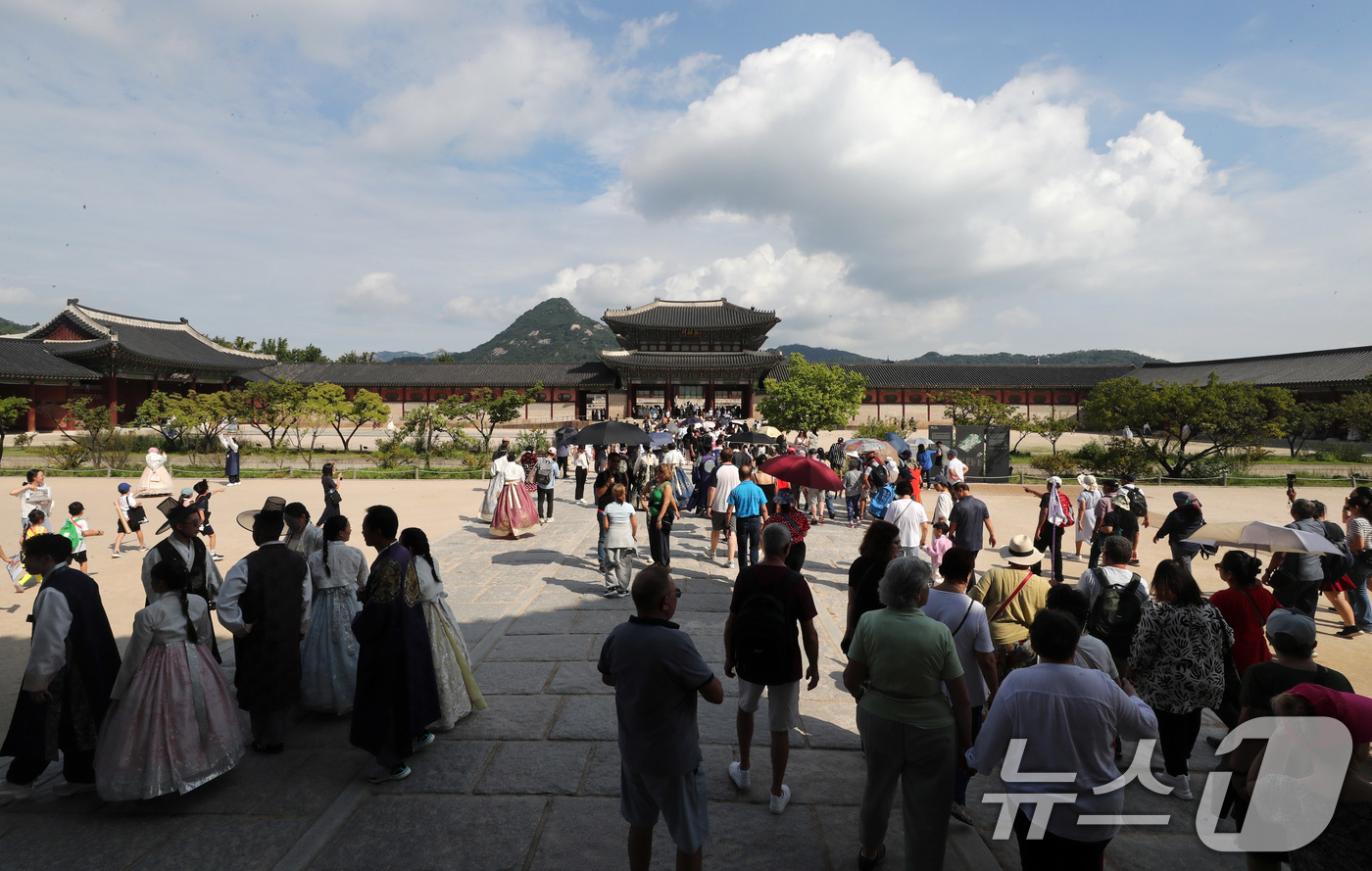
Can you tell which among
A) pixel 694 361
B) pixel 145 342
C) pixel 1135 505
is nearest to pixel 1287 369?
pixel 694 361

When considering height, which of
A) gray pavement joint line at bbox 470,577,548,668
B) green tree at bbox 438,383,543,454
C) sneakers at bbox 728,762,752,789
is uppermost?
green tree at bbox 438,383,543,454

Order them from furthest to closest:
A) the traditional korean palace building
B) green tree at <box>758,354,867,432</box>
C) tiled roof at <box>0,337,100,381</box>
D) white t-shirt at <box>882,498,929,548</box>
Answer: the traditional korean palace building → green tree at <box>758,354,867,432</box> → tiled roof at <box>0,337,100,381</box> → white t-shirt at <box>882,498,929,548</box>

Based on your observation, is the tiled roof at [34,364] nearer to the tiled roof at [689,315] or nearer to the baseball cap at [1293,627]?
the tiled roof at [689,315]

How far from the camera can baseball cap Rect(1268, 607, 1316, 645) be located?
2.85 m

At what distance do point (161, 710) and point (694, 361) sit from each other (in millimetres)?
36856

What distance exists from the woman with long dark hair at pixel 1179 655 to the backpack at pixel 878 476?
7021 mm

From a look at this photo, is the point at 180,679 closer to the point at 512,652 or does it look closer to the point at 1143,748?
the point at 512,652

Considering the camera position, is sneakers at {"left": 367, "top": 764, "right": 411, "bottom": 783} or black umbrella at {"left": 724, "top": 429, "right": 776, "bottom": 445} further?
black umbrella at {"left": 724, "top": 429, "right": 776, "bottom": 445}

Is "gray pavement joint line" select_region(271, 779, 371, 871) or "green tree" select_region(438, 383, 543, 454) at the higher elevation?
"green tree" select_region(438, 383, 543, 454)

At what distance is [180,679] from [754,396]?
40.6 meters

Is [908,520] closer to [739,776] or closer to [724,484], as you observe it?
[724,484]

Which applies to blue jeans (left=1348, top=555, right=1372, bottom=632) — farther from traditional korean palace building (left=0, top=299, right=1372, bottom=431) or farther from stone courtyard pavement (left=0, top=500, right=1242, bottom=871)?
traditional korean palace building (left=0, top=299, right=1372, bottom=431)

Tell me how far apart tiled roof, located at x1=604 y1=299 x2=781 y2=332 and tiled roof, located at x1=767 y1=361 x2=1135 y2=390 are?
3951 millimetres

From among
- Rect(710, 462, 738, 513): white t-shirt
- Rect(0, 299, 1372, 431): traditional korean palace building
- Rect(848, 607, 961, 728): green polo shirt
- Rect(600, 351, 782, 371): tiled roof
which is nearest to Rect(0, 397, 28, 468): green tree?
Rect(0, 299, 1372, 431): traditional korean palace building
